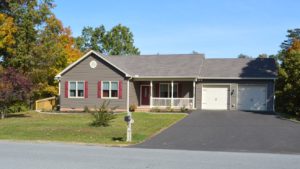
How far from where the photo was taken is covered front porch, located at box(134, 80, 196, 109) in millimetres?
33094

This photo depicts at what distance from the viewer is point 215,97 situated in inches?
1320

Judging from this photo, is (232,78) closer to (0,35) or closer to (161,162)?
(0,35)

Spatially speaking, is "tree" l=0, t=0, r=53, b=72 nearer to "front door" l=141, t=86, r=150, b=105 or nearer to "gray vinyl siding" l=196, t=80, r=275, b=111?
"front door" l=141, t=86, r=150, b=105

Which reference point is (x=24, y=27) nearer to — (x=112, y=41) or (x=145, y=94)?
(x=145, y=94)

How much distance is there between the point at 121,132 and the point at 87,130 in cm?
186

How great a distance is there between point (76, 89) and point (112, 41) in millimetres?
32763

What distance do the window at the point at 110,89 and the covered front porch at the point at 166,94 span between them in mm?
2400

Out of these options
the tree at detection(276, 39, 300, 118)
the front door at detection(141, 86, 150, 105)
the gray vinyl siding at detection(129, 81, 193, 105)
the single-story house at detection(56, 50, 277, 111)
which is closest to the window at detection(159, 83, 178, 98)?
the single-story house at detection(56, 50, 277, 111)

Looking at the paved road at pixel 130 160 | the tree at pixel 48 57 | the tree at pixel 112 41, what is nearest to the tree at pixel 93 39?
the tree at pixel 112 41

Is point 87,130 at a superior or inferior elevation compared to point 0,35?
inferior

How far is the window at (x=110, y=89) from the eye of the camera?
32844 mm

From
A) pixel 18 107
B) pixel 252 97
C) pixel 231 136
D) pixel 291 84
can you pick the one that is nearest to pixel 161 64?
pixel 252 97

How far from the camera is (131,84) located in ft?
110

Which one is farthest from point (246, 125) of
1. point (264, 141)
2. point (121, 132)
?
point (121, 132)
